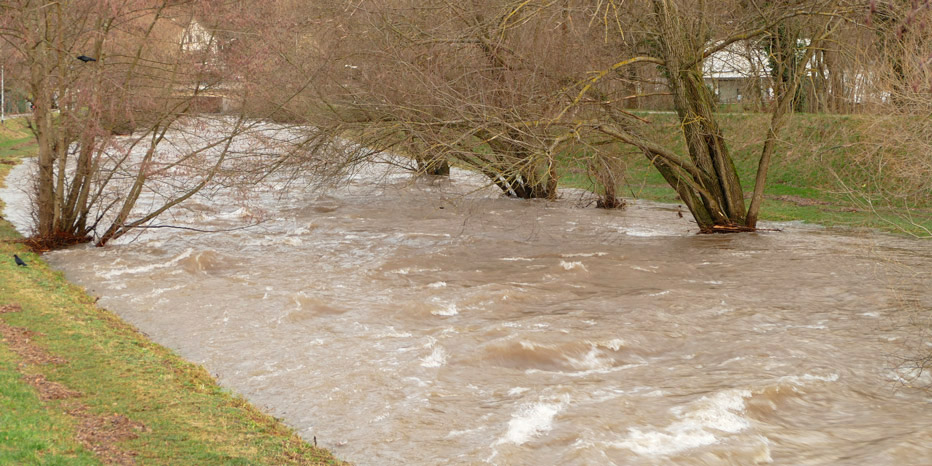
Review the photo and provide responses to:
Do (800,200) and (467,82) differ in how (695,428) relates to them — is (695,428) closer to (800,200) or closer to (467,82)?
(467,82)

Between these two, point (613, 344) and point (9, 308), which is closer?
point (613, 344)

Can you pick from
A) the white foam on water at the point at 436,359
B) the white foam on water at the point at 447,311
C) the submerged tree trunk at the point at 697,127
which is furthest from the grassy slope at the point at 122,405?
the submerged tree trunk at the point at 697,127

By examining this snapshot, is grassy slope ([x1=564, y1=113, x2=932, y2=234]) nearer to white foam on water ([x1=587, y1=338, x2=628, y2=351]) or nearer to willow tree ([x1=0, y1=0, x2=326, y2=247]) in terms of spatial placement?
willow tree ([x1=0, y1=0, x2=326, y2=247])

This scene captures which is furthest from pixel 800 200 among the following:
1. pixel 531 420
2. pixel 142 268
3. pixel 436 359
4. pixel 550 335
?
pixel 531 420

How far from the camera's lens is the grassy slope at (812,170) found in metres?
24.0

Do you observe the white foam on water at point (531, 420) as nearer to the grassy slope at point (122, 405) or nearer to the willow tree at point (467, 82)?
the grassy slope at point (122, 405)

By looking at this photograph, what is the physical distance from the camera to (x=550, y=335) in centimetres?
1223

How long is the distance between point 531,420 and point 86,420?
4313 mm

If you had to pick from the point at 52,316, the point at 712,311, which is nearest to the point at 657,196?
the point at 712,311

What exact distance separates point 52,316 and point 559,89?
10723mm

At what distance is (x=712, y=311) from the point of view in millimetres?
13664

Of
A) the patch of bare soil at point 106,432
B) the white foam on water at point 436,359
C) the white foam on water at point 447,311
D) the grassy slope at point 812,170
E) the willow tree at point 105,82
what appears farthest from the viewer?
the grassy slope at point 812,170

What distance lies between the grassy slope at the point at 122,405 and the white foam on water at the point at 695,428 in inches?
119

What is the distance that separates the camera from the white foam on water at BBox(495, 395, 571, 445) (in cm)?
869
